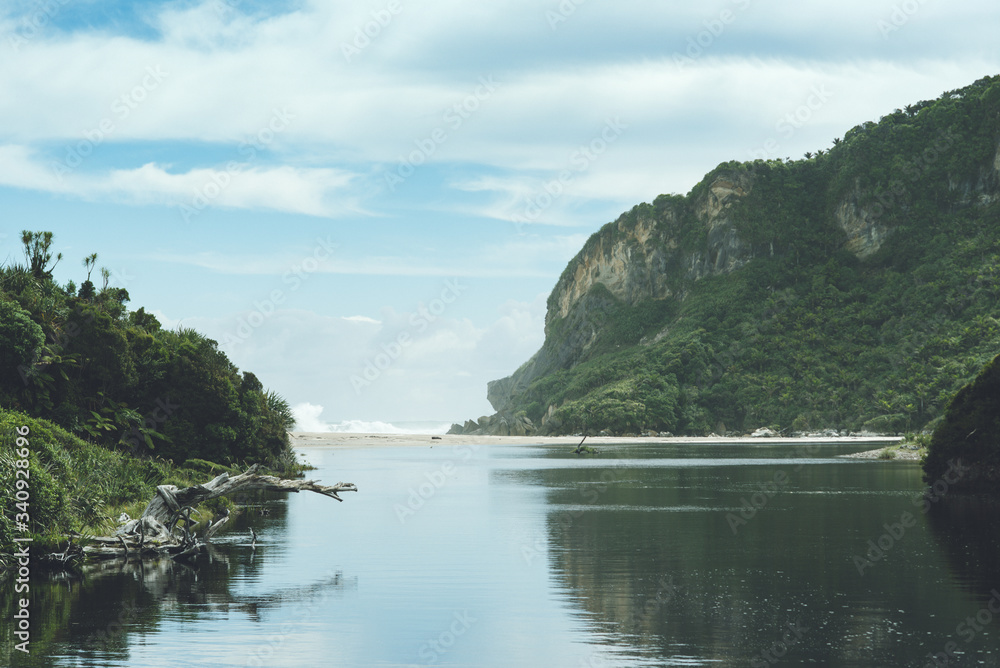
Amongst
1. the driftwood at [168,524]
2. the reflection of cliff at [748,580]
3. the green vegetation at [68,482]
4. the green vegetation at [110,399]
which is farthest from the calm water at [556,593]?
the green vegetation at [110,399]

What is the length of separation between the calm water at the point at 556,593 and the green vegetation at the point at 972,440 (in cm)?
736

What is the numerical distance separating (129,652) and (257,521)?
2556 cm

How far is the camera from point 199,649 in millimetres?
18766

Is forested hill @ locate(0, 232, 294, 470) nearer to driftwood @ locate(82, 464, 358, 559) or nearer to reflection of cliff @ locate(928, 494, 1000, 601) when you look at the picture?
driftwood @ locate(82, 464, 358, 559)

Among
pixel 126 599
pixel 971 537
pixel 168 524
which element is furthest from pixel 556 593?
pixel 971 537

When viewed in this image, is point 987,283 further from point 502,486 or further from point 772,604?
point 772,604

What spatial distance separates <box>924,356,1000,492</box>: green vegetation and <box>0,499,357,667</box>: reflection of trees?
126 feet

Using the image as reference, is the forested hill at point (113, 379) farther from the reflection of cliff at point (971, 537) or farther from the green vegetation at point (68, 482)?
the reflection of cliff at point (971, 537)

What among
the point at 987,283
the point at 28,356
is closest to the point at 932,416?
the point at 987,283

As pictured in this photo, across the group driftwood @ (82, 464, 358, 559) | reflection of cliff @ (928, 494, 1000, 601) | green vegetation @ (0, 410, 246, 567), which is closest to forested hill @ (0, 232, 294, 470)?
green vegetation @ (0, 410, 246, 567)

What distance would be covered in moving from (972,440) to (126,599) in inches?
1784

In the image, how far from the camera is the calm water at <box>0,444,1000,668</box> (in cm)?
1872

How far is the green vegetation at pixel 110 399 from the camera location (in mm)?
36753

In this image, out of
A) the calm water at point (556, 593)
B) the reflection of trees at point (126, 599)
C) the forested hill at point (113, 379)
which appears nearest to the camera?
the calm water at point (556, 593)
